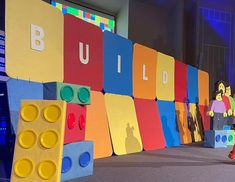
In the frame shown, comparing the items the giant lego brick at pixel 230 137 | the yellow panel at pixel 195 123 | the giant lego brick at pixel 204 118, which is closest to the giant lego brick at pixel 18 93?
the giant lego brick at pixel 230 137

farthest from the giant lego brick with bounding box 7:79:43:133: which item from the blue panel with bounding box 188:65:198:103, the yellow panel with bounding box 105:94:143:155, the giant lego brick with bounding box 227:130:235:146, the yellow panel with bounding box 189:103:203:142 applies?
the blue panel with bounding box 188:65:198:103

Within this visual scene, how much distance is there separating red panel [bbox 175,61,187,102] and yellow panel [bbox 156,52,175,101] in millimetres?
92

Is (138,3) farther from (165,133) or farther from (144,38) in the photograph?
(165,133)

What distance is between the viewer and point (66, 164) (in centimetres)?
171

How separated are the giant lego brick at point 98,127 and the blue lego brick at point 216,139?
1.24m

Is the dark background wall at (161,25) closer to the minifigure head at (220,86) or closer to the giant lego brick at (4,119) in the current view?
the minifigure head at (220,86)

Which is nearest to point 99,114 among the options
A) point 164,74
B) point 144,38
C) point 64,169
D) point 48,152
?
point 64,169

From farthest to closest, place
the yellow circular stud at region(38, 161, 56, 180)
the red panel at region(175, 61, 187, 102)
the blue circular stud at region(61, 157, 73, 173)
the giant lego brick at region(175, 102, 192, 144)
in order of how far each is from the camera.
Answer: the red panel at region(175, 61, 187, 102) < the giant lego brick at region(175, 102, 192, 144) < the blue circular stud at region(61, 157, 73, 173) < the yellow circular stud at region(38, 161, 56, 180)

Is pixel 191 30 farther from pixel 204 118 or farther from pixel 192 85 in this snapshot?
pixel 204 118

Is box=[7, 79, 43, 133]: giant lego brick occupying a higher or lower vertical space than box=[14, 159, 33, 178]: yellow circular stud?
higher

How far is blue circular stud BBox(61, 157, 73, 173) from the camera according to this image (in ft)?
5.54

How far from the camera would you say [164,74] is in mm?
3646

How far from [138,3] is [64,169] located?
10.0 ft

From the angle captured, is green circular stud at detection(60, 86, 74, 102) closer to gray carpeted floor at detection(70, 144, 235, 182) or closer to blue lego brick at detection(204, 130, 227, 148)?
gray carpeted floor at detection(70, 144, 235, 182)
